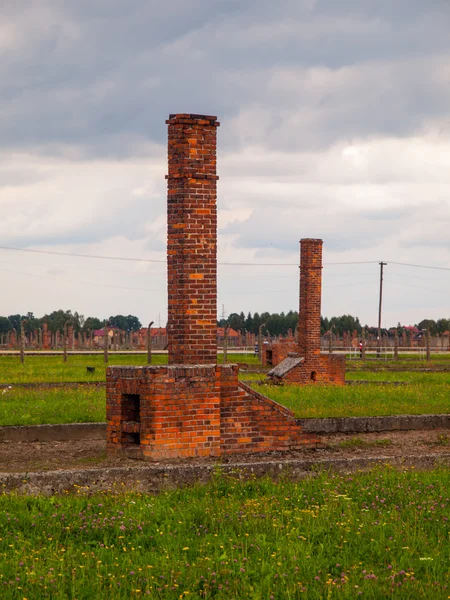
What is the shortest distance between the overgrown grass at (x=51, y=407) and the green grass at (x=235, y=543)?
669 centimetres

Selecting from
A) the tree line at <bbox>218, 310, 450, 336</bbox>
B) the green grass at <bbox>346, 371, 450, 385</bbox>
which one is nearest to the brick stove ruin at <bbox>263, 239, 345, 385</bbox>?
the green grass at <bbox>346, 371, 450, 385</bbox>

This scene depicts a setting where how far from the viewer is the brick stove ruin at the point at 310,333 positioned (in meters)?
22.8

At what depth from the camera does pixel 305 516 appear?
23.1 feet

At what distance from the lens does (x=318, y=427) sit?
46.7ft

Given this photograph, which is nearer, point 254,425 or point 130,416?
point 130,416

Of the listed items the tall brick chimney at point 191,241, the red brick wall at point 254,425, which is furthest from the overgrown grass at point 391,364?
the tall brick chimney at point 191,241

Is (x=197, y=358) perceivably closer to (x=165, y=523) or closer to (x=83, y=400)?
(x=165, y=523)

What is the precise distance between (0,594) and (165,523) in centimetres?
192

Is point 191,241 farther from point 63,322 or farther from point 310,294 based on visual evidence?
point 63,322

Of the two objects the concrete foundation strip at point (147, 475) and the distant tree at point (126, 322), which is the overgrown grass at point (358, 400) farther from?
the distant tree at point (126, 322)

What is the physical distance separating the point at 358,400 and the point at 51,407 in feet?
21.4

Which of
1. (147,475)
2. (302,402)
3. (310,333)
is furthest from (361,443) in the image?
(310,333)

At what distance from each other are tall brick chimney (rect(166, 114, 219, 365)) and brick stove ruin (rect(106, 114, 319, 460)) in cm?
1

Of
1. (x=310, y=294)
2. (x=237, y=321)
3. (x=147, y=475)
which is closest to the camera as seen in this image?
(x=147, y=475)
